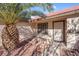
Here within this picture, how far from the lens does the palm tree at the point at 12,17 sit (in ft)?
14.3

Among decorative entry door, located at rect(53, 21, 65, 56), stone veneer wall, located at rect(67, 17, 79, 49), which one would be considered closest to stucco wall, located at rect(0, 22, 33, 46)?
decorative entry door, located at rect(53, 21, 65, 56)

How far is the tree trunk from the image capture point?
14.4 ft

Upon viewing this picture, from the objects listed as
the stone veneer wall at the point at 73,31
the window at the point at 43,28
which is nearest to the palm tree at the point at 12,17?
the window at the point at 43,28

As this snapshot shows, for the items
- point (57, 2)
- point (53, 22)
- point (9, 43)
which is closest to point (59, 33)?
point (53, 22)

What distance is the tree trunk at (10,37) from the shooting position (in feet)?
14.4

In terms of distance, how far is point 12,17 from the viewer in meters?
4.36

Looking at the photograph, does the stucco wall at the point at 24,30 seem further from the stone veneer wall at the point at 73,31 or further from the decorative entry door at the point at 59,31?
the stone veneer wall at the point at 73,31

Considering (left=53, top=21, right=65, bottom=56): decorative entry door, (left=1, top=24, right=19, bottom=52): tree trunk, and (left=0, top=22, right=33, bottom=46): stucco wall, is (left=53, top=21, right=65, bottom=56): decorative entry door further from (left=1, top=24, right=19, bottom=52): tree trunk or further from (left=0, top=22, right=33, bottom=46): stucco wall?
(left=1, top=24, right=19, bottom=52): tree trunk

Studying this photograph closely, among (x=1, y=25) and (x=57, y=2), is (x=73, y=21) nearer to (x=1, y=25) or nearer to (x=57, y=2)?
(x=57, y=2)

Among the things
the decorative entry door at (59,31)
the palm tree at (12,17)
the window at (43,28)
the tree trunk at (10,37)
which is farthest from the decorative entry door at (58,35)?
the tree trunk at (10,37)

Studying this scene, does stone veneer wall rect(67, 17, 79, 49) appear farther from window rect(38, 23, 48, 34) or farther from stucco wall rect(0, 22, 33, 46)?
stucco wall rect(0, 22, 33, 46)

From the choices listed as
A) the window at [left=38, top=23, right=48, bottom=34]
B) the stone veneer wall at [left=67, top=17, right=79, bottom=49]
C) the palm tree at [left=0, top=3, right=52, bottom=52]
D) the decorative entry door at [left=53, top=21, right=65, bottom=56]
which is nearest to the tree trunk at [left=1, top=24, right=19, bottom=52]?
the palm tree at [left=0, top=3, right=52, bottom=52]

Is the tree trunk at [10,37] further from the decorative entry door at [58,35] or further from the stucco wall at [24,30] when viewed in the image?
the decorative entry door at [58,35]

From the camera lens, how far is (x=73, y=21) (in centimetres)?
436
